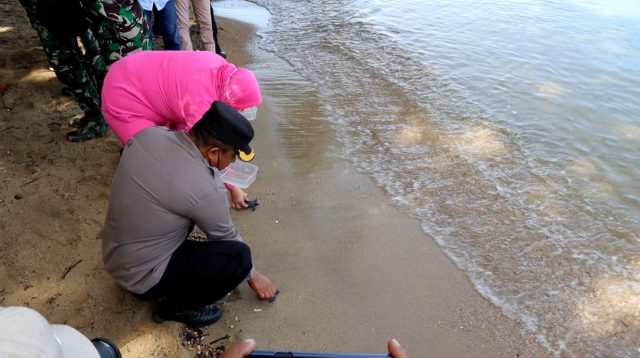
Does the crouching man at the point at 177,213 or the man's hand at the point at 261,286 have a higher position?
the crouching man at the point at 177,213

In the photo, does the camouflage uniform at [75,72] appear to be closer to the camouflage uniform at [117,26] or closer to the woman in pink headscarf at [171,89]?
the camouflage uniform at [117,26]

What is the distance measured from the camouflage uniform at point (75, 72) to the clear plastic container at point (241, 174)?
99 cm

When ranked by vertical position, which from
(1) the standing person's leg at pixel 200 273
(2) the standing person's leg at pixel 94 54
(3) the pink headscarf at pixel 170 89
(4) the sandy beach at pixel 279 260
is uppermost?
(3) the pink headscarf at pixel 170 89

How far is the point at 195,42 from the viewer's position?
5129mm

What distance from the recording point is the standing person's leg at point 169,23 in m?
3.88

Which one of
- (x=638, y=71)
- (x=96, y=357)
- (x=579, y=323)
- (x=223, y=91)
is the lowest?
(x=579, y=323)

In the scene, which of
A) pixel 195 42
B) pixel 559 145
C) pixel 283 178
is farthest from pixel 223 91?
pixel 195 42

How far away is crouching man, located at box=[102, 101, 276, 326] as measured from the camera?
171 centimetres

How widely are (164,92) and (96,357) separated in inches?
55.7

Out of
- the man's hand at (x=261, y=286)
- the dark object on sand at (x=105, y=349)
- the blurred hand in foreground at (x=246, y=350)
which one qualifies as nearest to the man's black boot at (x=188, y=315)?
the man's hand at (x=261, y=286)

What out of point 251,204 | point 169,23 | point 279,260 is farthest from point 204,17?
point 279,260

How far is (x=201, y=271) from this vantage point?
198 centimetres

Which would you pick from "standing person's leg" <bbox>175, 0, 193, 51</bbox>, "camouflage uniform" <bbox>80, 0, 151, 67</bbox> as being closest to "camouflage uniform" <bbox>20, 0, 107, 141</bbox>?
"camouflage uniform" <bbox>80, 0, 151, 67</bbox>

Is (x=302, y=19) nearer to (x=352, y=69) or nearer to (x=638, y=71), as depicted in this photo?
(x=352, y=69)
